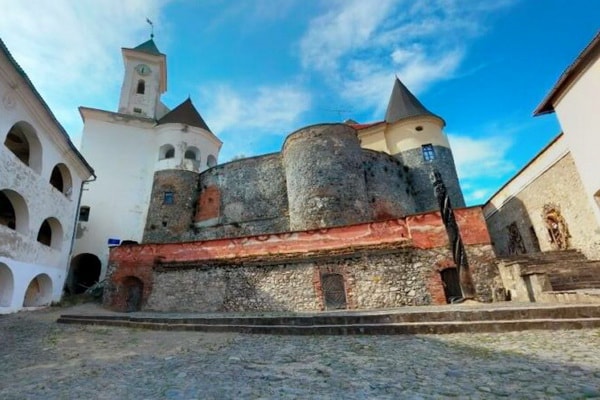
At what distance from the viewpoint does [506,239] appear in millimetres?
12711

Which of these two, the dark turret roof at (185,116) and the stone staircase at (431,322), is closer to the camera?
the stone staircase at (431,322)

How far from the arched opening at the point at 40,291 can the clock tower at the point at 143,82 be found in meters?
14.9

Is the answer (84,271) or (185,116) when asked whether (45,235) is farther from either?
(185,116)

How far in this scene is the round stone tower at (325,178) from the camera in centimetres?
1504

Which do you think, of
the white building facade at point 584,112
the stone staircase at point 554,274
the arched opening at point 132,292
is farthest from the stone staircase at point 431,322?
the arched opening at point 132,292

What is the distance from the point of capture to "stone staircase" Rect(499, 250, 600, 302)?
6684 mm

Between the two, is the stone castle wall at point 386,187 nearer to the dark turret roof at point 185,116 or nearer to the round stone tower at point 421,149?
the round stone tower at point 421,149

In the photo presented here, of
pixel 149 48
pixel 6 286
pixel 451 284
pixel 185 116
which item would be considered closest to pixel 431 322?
pixel 451 284

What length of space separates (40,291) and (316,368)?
12.8 metres

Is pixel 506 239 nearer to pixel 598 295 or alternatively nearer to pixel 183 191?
pixel 598 295

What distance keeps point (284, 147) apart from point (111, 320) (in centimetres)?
1313

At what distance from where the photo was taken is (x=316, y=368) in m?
3.40

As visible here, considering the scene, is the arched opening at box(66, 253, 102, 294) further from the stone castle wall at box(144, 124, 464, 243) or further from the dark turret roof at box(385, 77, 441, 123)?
the dark turret roof at box(385, 77, 441, 123)

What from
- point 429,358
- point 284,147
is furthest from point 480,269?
point 284,147
